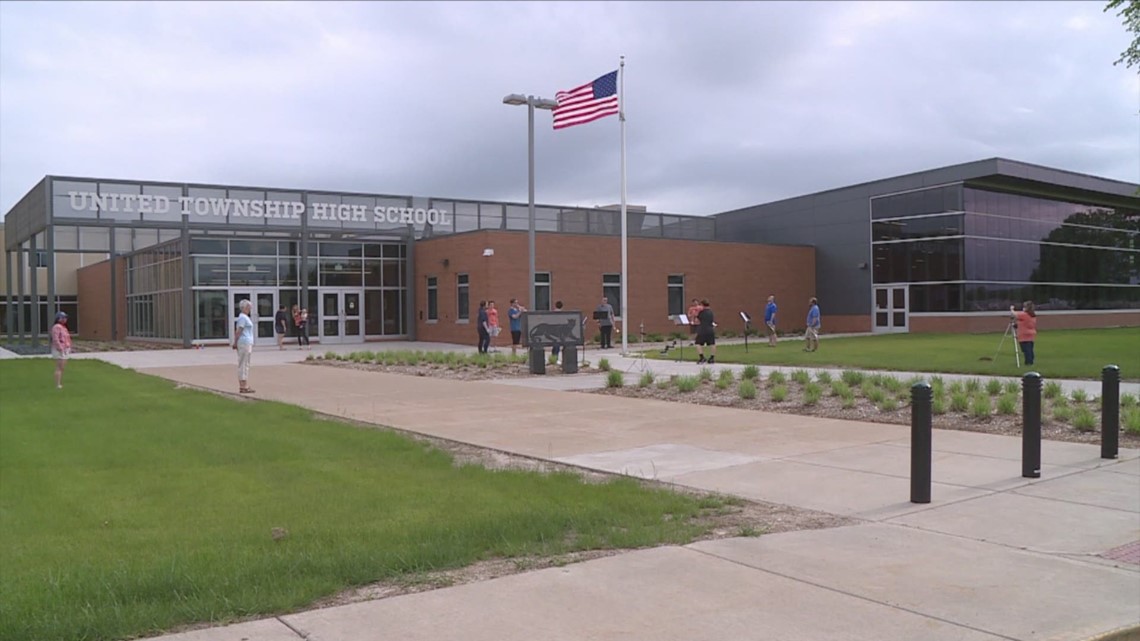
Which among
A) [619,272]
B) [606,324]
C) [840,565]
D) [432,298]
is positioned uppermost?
[619,272]

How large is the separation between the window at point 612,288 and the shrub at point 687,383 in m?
21.5

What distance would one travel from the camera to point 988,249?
1646 inches

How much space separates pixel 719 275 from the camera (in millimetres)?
43219

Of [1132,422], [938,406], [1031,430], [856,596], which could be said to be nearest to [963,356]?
[938,406]

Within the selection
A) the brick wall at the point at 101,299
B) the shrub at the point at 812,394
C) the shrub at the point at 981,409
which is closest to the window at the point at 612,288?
the shrub at the point at 812,394

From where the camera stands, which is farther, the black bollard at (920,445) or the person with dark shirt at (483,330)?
the person with dark shirt at (483,330)

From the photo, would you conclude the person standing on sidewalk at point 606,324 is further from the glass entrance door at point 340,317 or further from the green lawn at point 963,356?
the glass entrance door at point 340,317

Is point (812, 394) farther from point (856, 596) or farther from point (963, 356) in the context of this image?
point (963, 356)

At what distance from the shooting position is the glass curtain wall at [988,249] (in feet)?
135

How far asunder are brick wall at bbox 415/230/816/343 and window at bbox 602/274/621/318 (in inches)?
12.0

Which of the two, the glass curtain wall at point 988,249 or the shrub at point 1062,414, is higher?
the glass curtain wall at point 988,249

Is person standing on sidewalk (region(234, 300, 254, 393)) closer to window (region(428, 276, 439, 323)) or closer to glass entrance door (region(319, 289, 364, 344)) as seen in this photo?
window (region(428, 276, 439, 323))

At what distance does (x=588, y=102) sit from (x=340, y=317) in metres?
19.1

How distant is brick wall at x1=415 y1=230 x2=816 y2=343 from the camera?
36.2 m
